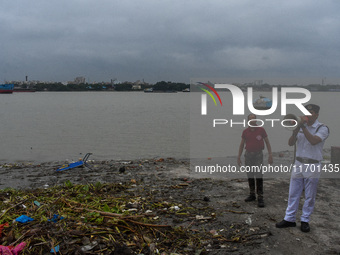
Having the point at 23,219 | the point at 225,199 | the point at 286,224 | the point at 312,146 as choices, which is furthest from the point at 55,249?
the point at 312,146

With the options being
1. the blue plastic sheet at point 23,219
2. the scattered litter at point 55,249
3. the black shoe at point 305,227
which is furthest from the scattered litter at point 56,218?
the black shoe at point 305,227

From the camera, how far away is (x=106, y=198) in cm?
651

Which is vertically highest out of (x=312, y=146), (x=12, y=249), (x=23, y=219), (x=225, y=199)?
(x=312, y=146)

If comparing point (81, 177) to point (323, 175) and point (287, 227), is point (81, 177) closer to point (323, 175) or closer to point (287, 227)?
point (287, 227)

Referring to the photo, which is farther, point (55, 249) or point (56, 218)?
point (56, 218)

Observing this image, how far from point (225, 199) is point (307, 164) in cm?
231

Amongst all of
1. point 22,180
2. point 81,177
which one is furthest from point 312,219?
point 22,180

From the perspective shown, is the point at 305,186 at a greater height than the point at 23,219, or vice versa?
the point at 305,186

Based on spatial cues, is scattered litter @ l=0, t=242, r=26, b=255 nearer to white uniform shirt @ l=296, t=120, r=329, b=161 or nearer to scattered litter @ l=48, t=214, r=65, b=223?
scattered litter @ l=48, t=214, r=65, b=223

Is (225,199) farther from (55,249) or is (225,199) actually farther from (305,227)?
(55,249)

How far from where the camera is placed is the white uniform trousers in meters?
5.04

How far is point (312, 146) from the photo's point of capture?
5086 mm

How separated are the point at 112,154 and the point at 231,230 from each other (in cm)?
1069

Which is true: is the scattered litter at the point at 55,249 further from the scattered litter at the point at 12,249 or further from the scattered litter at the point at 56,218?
the scattered litter at the point at 56,218
